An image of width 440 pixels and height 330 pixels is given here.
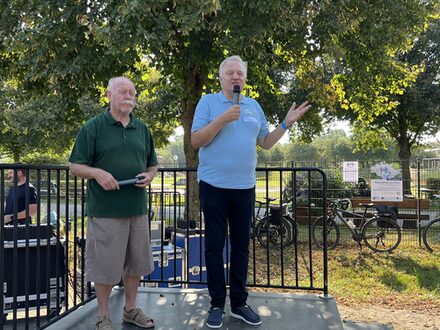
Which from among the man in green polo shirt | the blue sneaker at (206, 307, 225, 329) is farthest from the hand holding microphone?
the blue sneaker at (206, 307, 225, 329)

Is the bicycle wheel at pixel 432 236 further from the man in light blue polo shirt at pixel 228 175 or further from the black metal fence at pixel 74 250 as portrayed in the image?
the man in light blue polo shirt at pixel 228 175

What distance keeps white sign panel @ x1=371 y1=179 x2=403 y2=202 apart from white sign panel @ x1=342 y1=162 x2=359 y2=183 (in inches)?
25.5

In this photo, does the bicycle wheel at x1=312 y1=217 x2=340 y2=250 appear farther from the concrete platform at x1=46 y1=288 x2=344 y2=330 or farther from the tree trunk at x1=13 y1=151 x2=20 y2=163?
the tree trunk at x1=13 y1=151 x2=20 y2=163

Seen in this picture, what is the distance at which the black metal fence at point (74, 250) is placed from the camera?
9.77ft

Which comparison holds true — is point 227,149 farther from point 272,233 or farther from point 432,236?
point 432,236

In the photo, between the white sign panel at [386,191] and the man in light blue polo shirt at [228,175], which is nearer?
the man in light blue polo shirt at [228,175]

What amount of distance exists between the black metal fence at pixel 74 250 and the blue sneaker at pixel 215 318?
715 mm

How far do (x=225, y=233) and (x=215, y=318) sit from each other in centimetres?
59

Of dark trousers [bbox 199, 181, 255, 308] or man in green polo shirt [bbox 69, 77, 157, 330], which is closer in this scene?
man in green polo shirt [bbox 69, 77, 157, 330]

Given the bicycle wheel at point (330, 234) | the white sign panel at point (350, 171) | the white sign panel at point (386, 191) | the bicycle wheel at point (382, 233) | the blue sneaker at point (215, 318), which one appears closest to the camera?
the blue sneaker at point (215, 318)

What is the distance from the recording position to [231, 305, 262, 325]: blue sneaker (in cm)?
301

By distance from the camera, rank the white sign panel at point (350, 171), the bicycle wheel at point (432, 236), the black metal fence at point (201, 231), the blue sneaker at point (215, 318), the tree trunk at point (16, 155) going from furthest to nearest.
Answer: the tree trunk at point (16, 155), the white sign panel at point (350, 171), the bicycle wheel at point (432, 236), the black metal fence at point (201, 231), the blue sneaker at point (215, 318)

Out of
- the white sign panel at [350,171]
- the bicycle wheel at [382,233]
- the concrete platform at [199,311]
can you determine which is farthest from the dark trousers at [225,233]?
the white sign panel at [350,171]

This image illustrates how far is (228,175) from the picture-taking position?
9.21 ft
